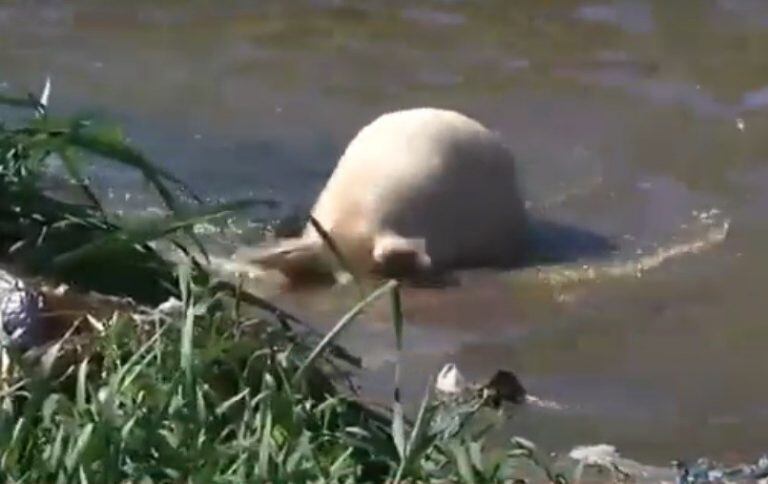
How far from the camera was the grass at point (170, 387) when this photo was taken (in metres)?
2.29

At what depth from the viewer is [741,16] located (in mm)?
8422

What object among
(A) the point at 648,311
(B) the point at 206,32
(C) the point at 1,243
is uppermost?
(C) the point at 1,243

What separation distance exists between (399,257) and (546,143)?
4.70 feet

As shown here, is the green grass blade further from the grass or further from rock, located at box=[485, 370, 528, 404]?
Answer: rock, located at box=[485, 370, 528, 404]

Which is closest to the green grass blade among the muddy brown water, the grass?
the grass

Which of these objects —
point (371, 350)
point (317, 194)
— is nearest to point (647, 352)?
point (371, 350)

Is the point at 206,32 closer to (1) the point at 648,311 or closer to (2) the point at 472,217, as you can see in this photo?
(2) the point at 472,217

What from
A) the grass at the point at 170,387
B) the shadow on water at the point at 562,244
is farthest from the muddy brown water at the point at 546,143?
the grass at the point at 170,387

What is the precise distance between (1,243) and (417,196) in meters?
2.49

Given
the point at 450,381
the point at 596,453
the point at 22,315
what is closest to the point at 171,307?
the point at 22,315

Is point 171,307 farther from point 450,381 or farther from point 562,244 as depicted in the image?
point 562,244

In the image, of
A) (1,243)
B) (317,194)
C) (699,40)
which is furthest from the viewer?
(699,40)

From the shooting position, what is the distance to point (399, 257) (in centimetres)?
511

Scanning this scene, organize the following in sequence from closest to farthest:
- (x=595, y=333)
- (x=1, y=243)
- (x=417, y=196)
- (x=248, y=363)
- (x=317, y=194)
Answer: (x=248, y=363)
(x=1, y=243)
(x=595, y=333)
(x=417, y=196)
(x=317, y=194)
